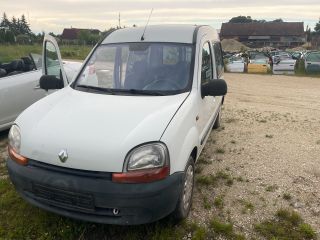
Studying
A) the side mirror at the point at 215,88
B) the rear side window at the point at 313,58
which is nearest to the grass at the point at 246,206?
the side mirror at the point at 215,88

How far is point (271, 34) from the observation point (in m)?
84.6

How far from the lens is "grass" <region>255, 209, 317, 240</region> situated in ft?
10.6

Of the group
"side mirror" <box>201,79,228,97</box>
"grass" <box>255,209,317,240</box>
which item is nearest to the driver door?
"side mirror" <box>201,79,228,97</box>

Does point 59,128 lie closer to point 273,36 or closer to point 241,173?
point 241,173

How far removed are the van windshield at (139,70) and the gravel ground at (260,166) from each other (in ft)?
4.48

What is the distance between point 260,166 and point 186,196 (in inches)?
76.1

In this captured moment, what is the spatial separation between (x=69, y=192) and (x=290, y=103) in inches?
352

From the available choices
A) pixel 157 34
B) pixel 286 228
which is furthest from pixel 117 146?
pixel 157 34

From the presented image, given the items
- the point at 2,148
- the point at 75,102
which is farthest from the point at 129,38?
the point at 2,148

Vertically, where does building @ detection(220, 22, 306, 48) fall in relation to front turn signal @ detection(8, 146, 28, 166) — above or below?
above

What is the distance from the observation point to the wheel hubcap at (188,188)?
3287 millimetres

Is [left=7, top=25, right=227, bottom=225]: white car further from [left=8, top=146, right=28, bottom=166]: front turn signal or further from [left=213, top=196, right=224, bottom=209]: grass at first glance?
[left=213, top=196, right=224, bottom=209]: grass

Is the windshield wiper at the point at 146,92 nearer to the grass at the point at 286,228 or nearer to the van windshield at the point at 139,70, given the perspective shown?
the van windshield at the point at 139,70

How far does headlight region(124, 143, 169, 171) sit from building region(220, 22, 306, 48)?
84924 millimetres
